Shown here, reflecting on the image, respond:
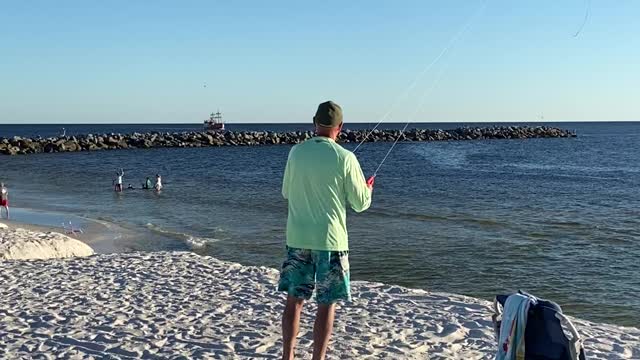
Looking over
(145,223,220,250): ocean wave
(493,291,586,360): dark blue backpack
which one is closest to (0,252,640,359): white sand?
(493,291,586,360): dark blue backpack

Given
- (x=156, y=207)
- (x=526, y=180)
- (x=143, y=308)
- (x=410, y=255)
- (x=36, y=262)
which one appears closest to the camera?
(x=143, y=308)

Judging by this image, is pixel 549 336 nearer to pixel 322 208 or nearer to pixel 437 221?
pixel 322 208

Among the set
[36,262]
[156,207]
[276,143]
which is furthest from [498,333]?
[276,143]

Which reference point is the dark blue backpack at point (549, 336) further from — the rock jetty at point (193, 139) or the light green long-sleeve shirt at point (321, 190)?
the rock jetty at point (193, 139)

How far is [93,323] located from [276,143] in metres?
71.8

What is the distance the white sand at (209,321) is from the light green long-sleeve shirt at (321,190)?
158 centimetres

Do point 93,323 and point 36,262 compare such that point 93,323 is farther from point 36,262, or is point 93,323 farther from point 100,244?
point 100,244

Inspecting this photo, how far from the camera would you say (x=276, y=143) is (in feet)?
256

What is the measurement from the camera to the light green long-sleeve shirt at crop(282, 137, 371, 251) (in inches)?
174

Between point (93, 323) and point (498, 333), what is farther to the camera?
point (93, 323)

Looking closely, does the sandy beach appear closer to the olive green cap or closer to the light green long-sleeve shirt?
the light green long-sleeve shirt

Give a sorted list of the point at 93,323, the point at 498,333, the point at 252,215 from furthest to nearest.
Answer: the point at 252,215 → the point at 93,323 → the point at 498,333

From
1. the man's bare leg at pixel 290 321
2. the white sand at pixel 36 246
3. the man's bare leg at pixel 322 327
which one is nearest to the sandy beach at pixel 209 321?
the man's bare leg at pixel 290 321

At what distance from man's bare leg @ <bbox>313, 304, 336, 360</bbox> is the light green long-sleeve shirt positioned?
0.45 meters
